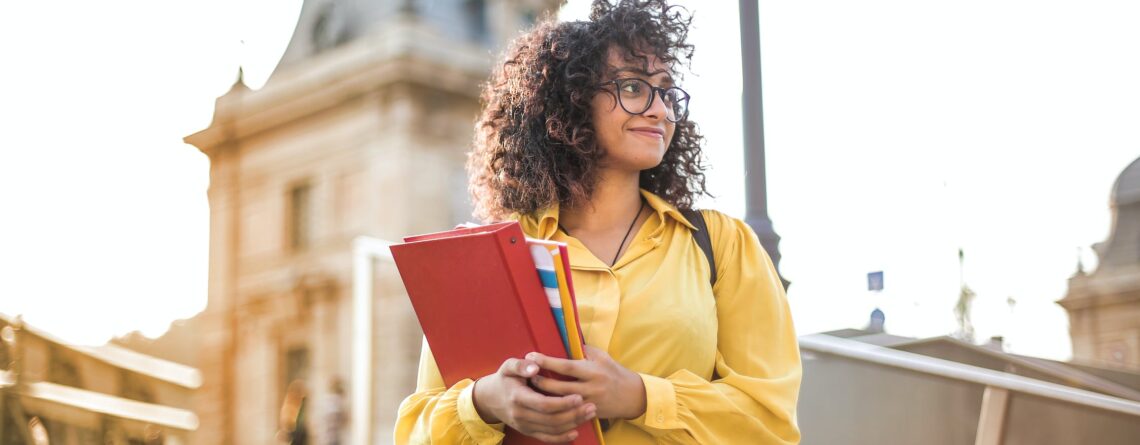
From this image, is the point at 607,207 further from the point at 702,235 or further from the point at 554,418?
the point at 554,418

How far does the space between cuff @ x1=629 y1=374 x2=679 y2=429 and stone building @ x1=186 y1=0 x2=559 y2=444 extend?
5409 mm

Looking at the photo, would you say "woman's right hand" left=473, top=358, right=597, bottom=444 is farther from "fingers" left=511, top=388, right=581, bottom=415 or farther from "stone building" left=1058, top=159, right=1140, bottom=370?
"stone building" left=1058, top=159, right=1140, bottom=370

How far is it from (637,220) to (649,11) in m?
0.40

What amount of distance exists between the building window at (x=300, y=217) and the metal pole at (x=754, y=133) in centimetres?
388

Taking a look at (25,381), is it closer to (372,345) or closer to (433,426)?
(372,345)

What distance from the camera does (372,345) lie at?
20.6 ft

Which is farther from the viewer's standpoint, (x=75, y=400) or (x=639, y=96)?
(x=75, y=400)

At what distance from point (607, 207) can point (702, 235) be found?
0.19m

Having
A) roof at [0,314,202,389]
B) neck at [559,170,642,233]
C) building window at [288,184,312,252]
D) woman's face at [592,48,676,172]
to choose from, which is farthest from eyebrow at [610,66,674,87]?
building window at [288,184,312,252]

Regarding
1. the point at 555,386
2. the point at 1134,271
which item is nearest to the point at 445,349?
the point at 555,386

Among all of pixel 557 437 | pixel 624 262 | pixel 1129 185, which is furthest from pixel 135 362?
pixel 1129 185

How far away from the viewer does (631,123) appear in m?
1.99

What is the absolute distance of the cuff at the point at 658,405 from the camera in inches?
68.5

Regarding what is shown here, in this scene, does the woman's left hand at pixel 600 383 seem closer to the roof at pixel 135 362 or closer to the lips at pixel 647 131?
the lips at pixel 647 131
